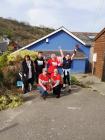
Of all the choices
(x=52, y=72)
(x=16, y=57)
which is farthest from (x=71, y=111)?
(x=16, y=57)

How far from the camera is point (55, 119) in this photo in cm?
1130

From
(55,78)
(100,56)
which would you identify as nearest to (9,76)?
(55,78)

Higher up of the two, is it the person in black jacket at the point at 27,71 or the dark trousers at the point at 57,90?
the person in black jacket at the point at 27,71

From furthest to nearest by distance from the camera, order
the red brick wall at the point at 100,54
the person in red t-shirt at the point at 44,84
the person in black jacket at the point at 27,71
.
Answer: the red brick wall at the point at 100,54, the person in black jacket at the point at 27,71, the person in red t-shirt at the point at 44,84

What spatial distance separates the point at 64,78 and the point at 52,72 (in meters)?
1.06

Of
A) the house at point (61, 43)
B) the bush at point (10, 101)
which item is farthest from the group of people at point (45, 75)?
the house at point (61, 43)

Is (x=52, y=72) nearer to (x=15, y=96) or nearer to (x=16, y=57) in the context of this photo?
(x=15, y=96)

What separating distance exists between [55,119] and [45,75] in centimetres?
362

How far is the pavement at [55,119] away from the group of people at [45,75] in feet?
1.28

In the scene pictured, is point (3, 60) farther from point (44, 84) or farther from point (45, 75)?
point (44, 84)

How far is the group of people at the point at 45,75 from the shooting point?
47.9 feet

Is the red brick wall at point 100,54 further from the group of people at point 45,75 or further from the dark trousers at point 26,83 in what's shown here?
the dark trousers at point 26,83

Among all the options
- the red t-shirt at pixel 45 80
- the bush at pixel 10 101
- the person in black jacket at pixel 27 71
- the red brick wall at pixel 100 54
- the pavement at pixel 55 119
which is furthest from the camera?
the red brick wall at pixel 100 54

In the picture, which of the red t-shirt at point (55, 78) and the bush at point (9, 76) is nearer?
the red t-shirt at point (55, 78)
